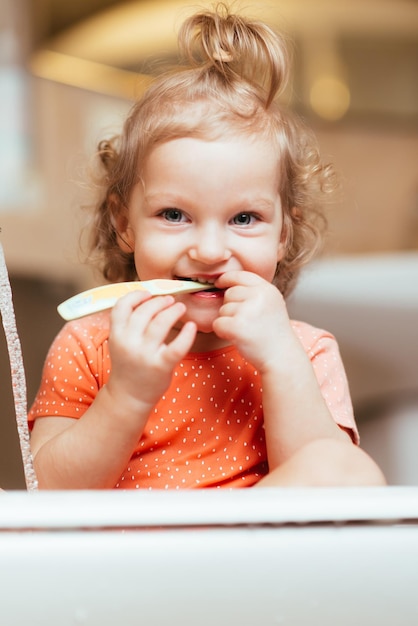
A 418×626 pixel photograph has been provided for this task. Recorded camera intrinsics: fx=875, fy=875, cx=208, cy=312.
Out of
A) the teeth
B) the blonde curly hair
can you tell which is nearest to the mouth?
the teeth

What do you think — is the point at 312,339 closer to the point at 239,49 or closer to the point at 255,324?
the point at 255,324

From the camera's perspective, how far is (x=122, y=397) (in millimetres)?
610

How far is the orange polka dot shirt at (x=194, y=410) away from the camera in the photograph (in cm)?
72

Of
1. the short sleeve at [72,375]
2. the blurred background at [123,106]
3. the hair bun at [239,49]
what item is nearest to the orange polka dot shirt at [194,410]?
the short sleeve at [72,375]

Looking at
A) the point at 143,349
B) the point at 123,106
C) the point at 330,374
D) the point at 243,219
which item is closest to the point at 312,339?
the point at 330,374

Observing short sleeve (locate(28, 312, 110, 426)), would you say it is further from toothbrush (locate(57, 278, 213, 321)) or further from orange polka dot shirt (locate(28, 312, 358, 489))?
toothbrush (locate(57, 278, 213, 321))

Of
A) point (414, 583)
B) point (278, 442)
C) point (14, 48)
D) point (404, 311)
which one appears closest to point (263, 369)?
point (278, 442)

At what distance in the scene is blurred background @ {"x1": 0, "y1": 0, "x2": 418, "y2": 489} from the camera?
2.40 meters

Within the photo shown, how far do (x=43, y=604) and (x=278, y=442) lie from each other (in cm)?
26

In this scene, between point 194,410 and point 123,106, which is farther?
point 123,106

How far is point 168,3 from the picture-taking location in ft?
8.51

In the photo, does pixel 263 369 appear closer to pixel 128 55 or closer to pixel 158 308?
pixel 158 308

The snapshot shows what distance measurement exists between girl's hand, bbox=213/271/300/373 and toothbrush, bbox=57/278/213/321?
0.04 meters

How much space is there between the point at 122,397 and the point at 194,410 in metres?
0.14
